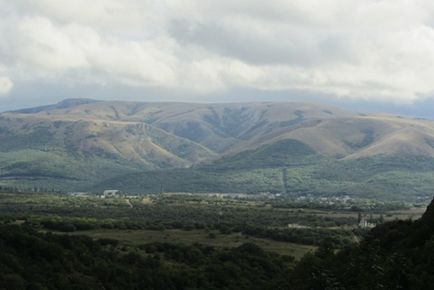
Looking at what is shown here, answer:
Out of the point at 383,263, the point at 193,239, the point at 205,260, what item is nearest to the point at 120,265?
the point at 205,260

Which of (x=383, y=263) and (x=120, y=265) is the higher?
(x=383, y=263)

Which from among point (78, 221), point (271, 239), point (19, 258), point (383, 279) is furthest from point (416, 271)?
point (78, 221)

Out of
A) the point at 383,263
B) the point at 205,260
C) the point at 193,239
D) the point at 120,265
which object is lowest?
the point at 193,239

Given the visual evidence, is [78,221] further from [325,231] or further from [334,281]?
[334,281]

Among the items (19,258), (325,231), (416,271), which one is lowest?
(325,231)

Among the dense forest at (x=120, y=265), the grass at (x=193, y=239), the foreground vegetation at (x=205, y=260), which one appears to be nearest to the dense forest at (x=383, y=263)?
the foreground vegetation at (x=205, y=260)

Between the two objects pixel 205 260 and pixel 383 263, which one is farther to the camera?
pixel 205 260

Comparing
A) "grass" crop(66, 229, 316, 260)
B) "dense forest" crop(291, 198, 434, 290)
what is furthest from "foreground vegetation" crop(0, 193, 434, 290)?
"grass" crop(66, 229, 316, 260)

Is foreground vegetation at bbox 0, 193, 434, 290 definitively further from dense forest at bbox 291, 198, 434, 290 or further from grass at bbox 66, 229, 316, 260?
grass at bbox 66, 229, 316, 260

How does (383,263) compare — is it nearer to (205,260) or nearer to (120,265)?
(120,265)

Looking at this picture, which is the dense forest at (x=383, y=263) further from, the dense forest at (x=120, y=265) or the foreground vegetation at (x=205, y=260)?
the dense forest at (x=120, y=265)

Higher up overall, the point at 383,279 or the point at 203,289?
the point at 383,279
